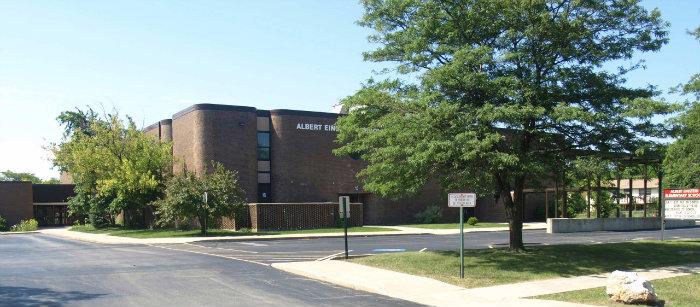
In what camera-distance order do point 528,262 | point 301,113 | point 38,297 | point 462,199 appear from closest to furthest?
point 38,297 < point 462,199 < point 528,262 < point 301,113

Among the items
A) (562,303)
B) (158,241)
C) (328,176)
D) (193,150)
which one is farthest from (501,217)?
(562,303)

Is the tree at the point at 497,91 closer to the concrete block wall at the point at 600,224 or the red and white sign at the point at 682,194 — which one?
the red and white sign at the point at 682,194

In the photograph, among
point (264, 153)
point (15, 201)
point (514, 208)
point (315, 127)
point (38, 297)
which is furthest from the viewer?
point (15, 201)

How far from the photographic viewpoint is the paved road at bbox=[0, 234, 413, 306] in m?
12.2

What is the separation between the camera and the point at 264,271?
17.3m

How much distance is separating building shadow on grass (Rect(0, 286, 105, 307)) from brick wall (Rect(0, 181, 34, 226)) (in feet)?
169

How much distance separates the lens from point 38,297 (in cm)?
1248

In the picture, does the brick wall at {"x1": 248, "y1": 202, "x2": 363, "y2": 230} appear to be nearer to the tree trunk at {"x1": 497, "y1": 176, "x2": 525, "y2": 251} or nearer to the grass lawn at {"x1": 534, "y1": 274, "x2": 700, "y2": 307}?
the tree trunk at {"x1": 497, "y1": 176, "x2": 525, "y2": 251}

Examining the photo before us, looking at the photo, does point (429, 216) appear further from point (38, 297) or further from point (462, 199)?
point (38, 297)

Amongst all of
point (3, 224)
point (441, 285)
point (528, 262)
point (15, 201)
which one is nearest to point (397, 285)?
point (441, 285)

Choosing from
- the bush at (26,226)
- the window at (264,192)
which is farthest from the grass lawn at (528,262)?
the bush at (26,226)

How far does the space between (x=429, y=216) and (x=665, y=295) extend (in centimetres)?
3400

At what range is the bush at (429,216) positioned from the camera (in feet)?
155

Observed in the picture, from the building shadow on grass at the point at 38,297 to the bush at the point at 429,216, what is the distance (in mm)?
35773
